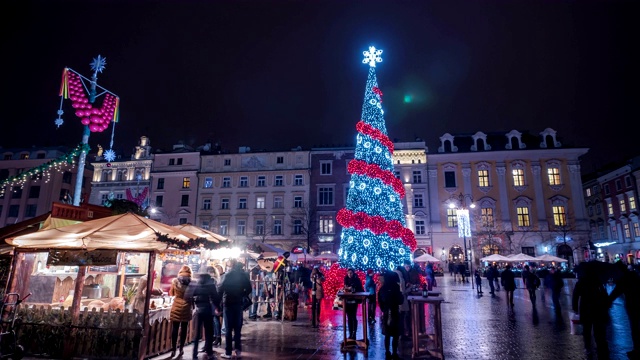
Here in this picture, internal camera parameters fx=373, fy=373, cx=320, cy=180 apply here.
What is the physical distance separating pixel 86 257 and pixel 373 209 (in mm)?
13796

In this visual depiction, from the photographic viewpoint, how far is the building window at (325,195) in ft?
149

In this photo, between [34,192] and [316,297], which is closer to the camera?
[316,297]

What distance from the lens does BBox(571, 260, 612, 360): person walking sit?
7.27m

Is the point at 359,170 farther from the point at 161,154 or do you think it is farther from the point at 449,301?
the point at 161,154

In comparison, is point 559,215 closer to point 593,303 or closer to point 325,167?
point 325,167

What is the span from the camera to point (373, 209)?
63.3 feet

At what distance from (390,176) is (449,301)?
22.7 ft

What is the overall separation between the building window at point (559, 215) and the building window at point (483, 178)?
784 centimetres

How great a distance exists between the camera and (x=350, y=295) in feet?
28.4

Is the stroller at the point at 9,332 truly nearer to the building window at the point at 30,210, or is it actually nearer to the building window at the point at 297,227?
the building window at the point at 297,227

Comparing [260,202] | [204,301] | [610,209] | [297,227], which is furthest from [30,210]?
[610,209]

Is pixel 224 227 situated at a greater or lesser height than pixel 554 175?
lesser

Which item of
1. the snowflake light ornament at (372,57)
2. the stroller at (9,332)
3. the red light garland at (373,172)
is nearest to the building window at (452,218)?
the red light garland at (373,172)

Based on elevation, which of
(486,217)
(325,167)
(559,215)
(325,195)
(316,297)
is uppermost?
(325,167)
